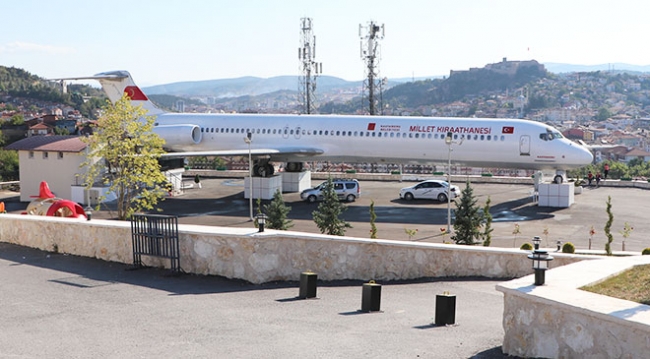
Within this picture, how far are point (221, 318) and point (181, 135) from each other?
30.9 metres

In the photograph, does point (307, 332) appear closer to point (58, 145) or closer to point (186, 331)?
point (186, 331)

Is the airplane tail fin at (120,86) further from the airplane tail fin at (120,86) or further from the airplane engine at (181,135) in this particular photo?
the airplane engine at (181,135)

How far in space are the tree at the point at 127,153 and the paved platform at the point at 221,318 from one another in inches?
440

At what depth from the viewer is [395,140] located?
36.1 m

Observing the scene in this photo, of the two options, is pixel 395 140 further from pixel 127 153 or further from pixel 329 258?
pixel 329 258

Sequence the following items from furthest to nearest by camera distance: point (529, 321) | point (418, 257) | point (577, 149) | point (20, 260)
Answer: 1. point (577, 149)
2. point (20, 260)
3. point (418, 257)
4. point (529, 321)

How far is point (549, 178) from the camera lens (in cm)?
4138

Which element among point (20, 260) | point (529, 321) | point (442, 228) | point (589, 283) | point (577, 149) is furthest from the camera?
point (577, 149)

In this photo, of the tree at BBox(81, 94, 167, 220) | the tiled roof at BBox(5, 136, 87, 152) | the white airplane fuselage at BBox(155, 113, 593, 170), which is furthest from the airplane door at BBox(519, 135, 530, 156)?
the tiled roof at BBox(5, 136, 87, 152)

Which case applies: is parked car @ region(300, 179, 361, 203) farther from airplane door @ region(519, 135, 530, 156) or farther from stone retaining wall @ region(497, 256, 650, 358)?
stone retaining wall @ region(497, 256, 650, 358)

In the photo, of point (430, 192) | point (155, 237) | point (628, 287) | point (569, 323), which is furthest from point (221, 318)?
point (430, 192)

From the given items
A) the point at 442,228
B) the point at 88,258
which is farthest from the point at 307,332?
the point at 442,228

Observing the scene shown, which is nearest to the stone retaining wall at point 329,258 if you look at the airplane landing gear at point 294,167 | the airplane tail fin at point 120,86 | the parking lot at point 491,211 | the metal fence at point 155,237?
the metal fence at point 155,237

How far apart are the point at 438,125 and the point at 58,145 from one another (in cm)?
1756
